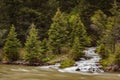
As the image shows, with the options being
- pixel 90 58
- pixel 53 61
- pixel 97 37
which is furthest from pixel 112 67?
pixel 97 37

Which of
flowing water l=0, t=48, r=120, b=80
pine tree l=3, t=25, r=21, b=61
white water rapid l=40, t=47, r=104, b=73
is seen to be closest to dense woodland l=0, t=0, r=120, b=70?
pine tree l=3, t=25, r=21, b=61

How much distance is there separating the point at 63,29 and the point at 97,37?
34.4 ft

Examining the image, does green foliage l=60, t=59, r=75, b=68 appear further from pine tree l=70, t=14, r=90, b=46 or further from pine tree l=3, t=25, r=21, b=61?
pine tree l=3, t=25, r=21, b=61

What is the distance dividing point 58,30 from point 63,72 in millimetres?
11917

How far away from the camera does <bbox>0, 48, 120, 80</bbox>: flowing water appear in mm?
28875

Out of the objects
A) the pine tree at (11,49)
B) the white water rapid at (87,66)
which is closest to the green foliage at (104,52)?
the white water rapid at (87,66)

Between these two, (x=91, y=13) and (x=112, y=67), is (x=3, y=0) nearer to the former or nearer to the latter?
(x=91, y=13)

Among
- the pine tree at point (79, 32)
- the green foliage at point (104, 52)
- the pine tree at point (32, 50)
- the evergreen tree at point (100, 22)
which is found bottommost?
the green foliage at point (104, 52)

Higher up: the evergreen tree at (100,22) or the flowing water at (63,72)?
the evergreen tree at (100,22)

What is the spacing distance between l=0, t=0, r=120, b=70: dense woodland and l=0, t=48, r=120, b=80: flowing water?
3.92 ft

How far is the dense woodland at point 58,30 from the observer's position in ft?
136

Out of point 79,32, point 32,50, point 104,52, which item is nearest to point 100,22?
point 79,32

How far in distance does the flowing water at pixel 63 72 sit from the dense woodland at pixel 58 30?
1194 millimetres

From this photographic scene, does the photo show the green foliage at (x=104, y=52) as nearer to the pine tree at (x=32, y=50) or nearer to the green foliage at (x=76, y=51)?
the green foliage at (x=76, y=51)
